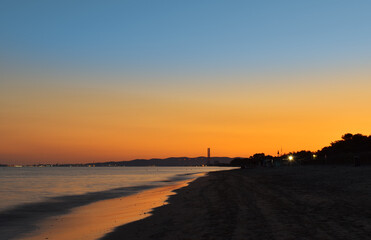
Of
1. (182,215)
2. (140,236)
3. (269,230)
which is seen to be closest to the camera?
(269,230)

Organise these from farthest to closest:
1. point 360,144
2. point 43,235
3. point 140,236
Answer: point 360,144 → point 43,235 → point 140,236

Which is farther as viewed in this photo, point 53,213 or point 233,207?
point 53,213

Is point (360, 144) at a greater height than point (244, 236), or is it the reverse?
point (360, 144)

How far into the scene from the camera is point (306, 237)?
10.1 m

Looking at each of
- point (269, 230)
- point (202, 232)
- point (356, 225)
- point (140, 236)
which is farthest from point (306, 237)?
point (140, 236)

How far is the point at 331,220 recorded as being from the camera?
1255cm

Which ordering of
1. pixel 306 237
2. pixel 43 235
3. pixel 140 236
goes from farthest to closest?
pixel 43 235
pixel 140 236
pixel 306 237

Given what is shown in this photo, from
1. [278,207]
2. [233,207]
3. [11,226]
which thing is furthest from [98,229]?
[278,207]

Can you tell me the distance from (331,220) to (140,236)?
6.71m

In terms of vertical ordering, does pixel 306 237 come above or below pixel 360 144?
below

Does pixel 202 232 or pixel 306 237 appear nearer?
pixel 306 237

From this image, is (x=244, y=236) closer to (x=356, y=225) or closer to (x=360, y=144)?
(x=356, y=225)

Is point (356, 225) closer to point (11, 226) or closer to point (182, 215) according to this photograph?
point (182, 215)

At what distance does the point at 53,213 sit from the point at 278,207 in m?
14.2
